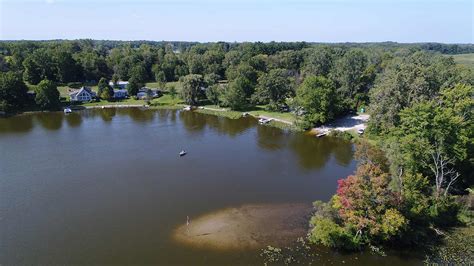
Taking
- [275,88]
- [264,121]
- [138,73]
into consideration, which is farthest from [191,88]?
[264,121]

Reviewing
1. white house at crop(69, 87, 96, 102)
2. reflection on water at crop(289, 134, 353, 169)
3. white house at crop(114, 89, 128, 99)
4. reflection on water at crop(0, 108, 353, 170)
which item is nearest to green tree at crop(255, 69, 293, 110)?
reflection on water at crop(0, 108, 353, 170)

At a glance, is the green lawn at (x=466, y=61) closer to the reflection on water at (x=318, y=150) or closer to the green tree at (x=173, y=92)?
the reflection on water at (x=318, y=150)

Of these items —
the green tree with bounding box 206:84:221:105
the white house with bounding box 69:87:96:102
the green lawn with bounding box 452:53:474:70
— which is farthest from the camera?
the green lawn with bounding box 452:53:474:70

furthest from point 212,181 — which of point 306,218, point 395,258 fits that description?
point 395,258

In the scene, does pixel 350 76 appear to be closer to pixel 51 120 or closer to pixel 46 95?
pixel 51 120

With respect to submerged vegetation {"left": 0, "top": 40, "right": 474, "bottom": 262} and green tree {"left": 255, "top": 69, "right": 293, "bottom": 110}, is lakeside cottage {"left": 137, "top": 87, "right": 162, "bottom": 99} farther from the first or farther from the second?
green tree {"left": 255, "top": 69, "right": 293, "bottom": 110}

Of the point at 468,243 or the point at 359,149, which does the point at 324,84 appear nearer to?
the point at 359,149
